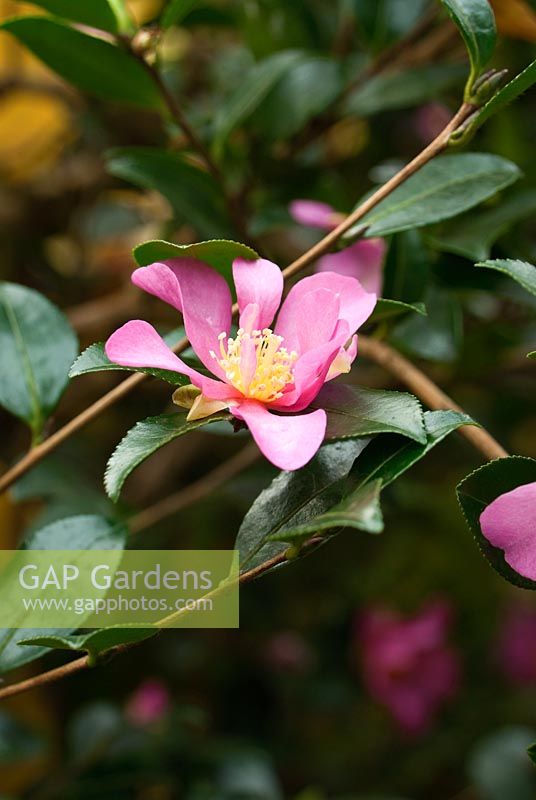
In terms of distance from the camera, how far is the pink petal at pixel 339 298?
1.65 feet

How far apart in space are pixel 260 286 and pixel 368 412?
4.2 inches

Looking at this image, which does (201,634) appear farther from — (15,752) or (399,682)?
(15,752)

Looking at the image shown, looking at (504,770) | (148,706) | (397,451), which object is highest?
(397,451)

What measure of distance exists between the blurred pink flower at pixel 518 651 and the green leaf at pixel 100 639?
1385 mm

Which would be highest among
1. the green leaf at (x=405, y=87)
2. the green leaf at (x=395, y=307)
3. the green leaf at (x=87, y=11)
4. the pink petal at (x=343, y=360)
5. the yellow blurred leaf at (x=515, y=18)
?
the green leaf at (x=87, y=11)

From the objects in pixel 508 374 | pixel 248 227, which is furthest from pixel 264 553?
pixel 508 374

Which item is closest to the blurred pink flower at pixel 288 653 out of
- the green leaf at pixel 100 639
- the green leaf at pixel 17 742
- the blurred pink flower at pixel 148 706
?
the blurred pink flower at pixel 148 706

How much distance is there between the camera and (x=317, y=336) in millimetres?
502

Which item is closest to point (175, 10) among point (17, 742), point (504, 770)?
point (17, 742)

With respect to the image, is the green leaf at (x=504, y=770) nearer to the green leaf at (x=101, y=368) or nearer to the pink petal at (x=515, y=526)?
the pink petal at (x=515, y=526)

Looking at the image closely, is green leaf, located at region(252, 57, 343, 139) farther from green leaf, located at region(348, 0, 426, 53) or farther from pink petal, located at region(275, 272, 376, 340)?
pink petal, located at region(275, 272, 376, 340)

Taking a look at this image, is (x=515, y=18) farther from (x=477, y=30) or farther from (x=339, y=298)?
Answer: (x=339, y=298)

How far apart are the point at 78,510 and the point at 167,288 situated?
1.76 ft

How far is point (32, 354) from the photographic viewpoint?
2.38ft
